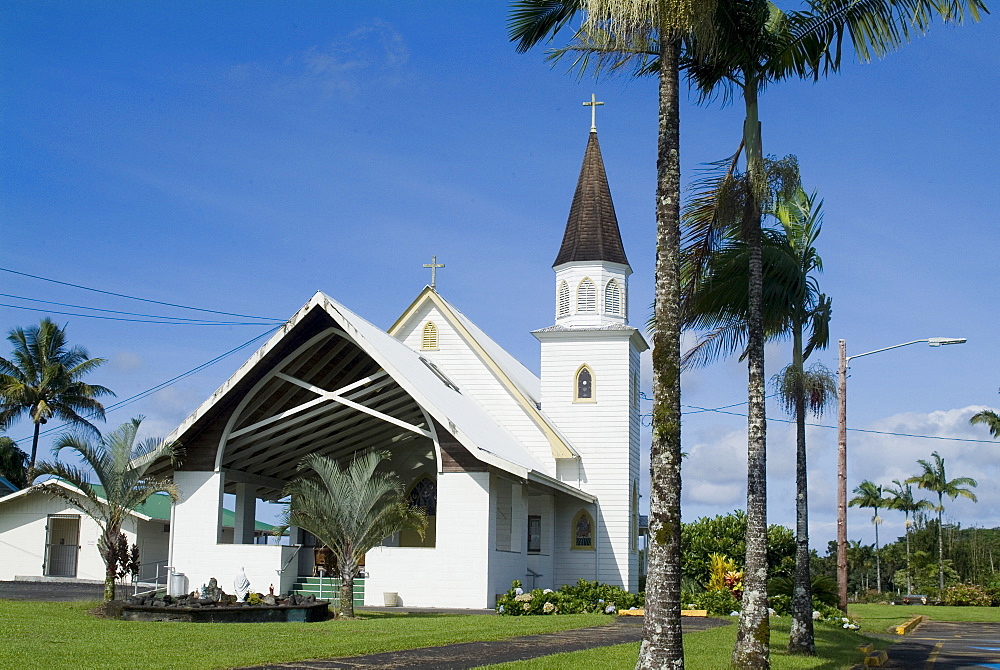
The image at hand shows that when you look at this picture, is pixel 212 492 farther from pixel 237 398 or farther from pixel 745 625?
pixel 745 625

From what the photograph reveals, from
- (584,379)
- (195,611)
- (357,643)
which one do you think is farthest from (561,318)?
(357,643)

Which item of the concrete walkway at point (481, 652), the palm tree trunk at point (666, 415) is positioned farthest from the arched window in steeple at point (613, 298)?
the palm tree trunk at point (666, 415)

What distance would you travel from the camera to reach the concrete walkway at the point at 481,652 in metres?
13.2

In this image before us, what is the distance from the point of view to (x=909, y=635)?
84.3ft

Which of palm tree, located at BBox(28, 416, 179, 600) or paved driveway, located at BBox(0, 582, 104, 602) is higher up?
palm tree, located at BBox(28, 416, 179, 600)

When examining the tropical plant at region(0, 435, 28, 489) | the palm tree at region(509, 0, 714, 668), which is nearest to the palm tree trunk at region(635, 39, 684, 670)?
the palm tree at region(509, 0, 714, 668)

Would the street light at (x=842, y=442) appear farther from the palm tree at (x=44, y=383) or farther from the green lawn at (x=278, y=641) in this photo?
the palm tree at (x=44, y=383)

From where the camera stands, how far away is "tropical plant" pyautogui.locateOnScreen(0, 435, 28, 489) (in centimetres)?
5116

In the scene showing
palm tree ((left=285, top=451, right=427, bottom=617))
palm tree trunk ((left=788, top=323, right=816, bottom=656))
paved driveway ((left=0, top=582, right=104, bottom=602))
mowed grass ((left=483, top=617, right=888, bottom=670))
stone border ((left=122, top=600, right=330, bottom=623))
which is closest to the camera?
mowed grass ((left=483, top=617, right=888, bottom=670))

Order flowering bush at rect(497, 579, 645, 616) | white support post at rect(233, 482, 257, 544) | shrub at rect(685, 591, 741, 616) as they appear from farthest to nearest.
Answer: white support post at rect(233, 482, 257, 544), shrub at rect(685, 591, 741, 616), flowering bush at rect(497, 579, 645, 616)

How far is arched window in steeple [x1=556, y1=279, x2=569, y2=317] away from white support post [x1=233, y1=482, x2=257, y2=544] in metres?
11.1

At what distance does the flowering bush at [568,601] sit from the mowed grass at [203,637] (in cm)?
282

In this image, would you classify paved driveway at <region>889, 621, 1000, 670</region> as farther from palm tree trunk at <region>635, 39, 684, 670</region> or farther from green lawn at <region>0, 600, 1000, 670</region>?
palm tree trunk at <region>635, 39, 684, 670</region>

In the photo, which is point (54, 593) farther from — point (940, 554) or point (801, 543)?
point (940, 554)
